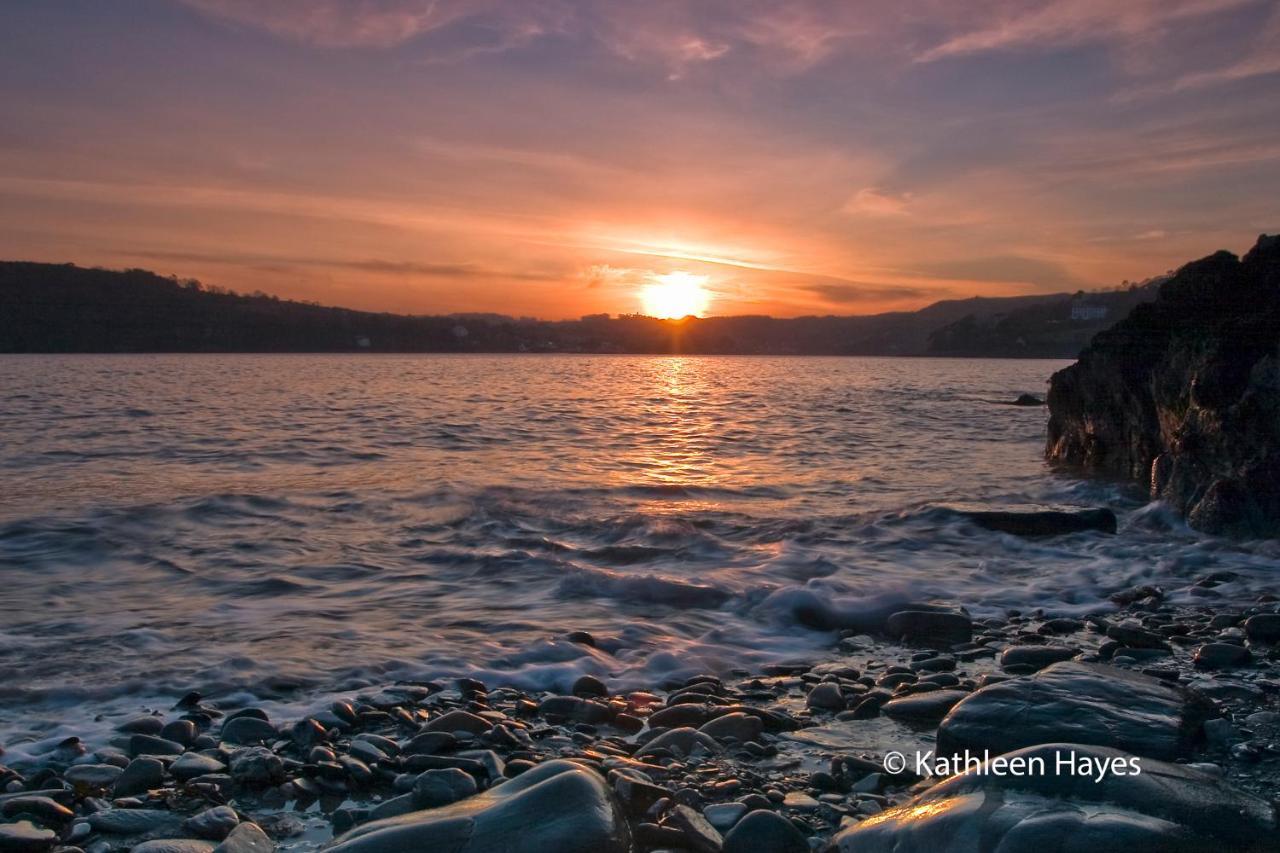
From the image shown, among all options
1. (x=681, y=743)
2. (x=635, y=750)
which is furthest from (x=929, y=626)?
(x=635, y=750)

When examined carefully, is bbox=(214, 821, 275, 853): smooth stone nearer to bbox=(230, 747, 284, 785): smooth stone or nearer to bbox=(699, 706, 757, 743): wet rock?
bbox=(230, 747, 284, 785): smooth stone

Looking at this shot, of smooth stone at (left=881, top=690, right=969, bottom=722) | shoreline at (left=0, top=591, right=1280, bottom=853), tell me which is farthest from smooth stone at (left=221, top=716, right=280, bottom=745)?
smooth stone at (left=881, top=690, right=969, bottom=722)

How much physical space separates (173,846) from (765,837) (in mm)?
2140

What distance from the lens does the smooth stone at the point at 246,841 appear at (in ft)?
10.5

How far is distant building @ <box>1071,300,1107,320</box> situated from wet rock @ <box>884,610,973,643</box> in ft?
344

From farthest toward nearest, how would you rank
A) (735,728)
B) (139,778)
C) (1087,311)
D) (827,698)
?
(1087,311)
(827,698)
(735,728)
(139,778)

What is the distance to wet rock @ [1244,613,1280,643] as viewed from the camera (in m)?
5.77

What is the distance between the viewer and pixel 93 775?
3.92 meters

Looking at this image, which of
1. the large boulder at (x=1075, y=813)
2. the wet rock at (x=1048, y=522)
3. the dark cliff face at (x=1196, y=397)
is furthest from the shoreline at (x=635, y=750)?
the dark cliff face at (x=1196, y=397)

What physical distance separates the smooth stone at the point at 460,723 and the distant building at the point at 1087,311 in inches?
4249

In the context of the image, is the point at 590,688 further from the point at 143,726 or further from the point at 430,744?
the point at 143,726

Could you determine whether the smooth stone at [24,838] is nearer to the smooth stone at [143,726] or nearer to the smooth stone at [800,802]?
the smooth stone at [143,726]

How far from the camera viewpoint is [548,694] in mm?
5203

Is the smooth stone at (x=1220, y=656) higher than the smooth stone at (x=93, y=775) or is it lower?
higher
